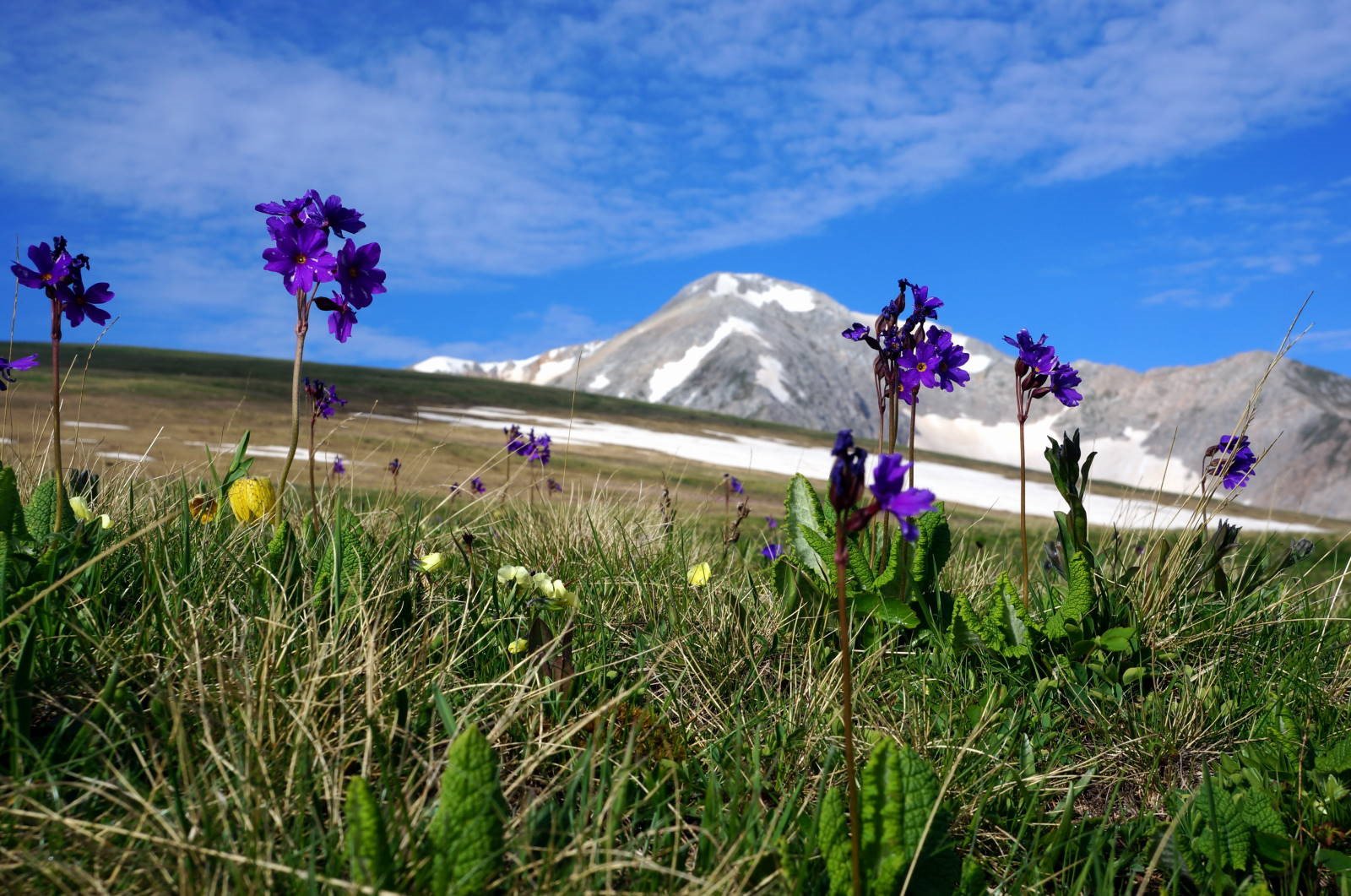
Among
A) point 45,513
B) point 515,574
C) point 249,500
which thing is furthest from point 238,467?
point 515,574

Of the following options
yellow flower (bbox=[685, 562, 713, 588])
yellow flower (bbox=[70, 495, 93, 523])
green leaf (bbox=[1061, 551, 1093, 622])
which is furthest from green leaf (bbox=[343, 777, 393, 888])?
green leaf (bbox=[1061, 551, 1093, 622])

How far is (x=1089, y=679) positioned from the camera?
7.90 feet

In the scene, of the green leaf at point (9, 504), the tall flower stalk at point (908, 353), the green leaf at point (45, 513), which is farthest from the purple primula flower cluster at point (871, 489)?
the green leaf at point (45, 513)

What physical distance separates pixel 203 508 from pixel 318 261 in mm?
1136

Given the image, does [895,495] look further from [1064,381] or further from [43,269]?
[43,269]

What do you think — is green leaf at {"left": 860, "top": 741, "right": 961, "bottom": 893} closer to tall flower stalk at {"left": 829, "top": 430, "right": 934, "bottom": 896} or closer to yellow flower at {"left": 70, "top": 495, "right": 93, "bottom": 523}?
tall flower stalk at {"left": 829, "top": 430, "right": 934, "bottom": 896}

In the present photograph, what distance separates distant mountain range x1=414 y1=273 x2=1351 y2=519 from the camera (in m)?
64.0

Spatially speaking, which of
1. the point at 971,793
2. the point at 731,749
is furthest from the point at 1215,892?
the point at 731,749

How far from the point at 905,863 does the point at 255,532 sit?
76.0 inches

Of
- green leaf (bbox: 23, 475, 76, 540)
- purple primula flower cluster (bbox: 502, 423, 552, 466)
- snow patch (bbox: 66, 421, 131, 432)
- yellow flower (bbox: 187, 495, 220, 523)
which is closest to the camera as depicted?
green leaf (bbox: 23, 475, 76, 540)

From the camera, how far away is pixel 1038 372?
8.43 feet

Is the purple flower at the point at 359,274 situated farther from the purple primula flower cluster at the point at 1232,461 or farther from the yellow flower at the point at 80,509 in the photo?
the purple primula flower cluster at the point at 1232,461

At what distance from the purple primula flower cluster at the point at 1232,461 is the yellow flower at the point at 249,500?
3.23 metres

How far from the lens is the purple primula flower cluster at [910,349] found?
247 centimetres
